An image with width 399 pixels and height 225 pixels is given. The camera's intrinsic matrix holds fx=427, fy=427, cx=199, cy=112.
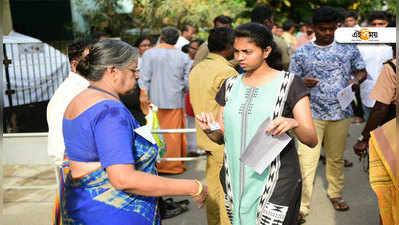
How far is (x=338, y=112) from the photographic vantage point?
4492 mm

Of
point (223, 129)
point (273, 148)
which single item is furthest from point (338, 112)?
point (273, 148)

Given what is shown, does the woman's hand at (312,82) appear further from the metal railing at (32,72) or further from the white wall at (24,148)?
the metal railing at (32,72)

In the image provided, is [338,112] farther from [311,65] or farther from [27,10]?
[27,10]

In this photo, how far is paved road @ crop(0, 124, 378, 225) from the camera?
4633 millimetres

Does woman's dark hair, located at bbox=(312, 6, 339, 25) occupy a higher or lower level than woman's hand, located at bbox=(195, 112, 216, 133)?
higher

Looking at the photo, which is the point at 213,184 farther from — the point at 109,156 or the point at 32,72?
the point at 32,72

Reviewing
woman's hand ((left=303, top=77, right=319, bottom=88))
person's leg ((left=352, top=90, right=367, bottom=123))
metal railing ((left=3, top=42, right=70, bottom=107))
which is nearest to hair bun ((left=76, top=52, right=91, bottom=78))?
woman's hand ((left=303, top=77, right=319, bottom=88))

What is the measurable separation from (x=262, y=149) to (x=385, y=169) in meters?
0.89

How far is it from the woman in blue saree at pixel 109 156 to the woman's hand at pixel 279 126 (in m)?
0.49

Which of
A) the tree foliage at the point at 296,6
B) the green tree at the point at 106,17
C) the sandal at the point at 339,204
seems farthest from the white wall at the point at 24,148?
the tree foliage at the point at 296,6

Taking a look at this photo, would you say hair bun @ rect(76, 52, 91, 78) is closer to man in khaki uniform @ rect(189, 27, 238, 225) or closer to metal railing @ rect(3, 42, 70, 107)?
man in khaki uniform @ rect(189, 27, 238, 225)

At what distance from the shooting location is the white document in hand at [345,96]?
4367mm

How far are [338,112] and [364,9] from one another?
12.1m

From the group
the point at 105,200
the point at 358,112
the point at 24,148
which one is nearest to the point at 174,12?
the point at 24,148
